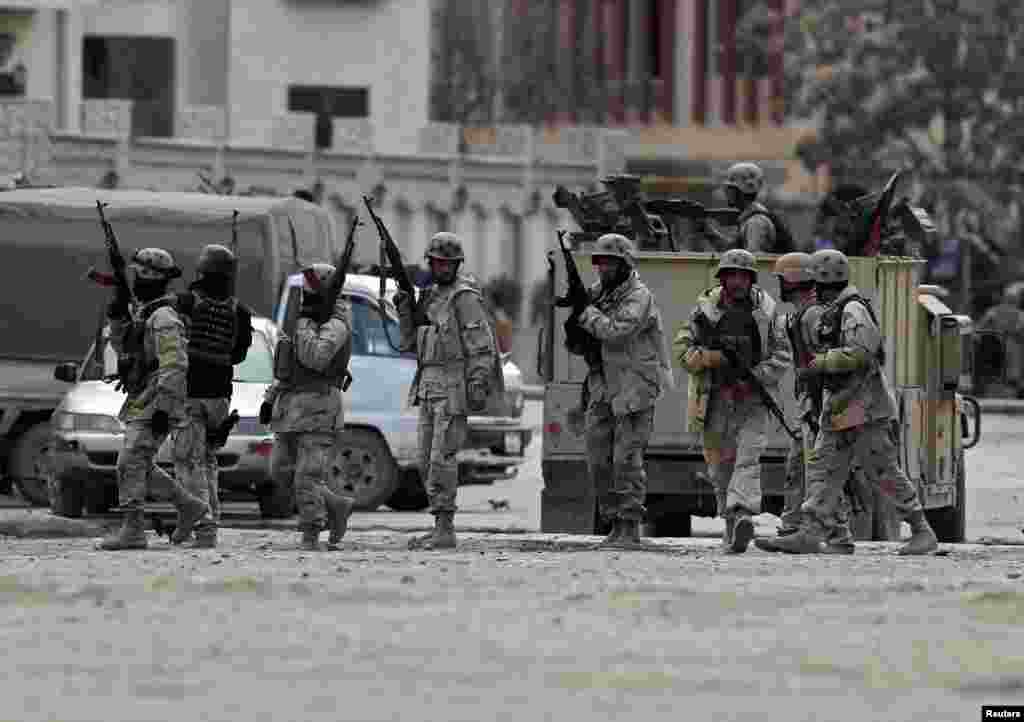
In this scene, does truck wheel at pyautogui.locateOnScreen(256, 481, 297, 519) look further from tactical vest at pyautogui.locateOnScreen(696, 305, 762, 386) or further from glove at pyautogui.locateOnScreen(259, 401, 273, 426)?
tactical vest at pyautogui.locateOnScreen(696, 305, 762, 386)

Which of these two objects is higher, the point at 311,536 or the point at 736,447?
the point at 736,447

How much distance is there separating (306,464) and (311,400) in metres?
0.36

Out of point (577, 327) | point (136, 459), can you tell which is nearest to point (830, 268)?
point (577, 327)

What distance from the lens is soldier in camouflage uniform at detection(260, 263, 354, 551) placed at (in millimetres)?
19547

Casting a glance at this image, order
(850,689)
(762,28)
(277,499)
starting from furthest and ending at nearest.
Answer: (762,28), (277,499), (850,689)

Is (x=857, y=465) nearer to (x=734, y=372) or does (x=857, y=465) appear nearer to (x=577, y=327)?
(x=734, y=372)

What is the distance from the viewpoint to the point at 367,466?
26.4m

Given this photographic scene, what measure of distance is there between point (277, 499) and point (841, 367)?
761 cm

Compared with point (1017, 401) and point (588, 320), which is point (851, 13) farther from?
point (588, 320)

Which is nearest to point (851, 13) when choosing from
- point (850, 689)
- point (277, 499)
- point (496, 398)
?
point (277, 499)

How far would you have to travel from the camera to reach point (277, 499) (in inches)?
1010

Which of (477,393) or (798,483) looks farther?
(798,483)

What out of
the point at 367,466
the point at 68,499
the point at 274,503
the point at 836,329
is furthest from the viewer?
the point at 367,466

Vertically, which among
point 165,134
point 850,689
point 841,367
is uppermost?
point 165,134
